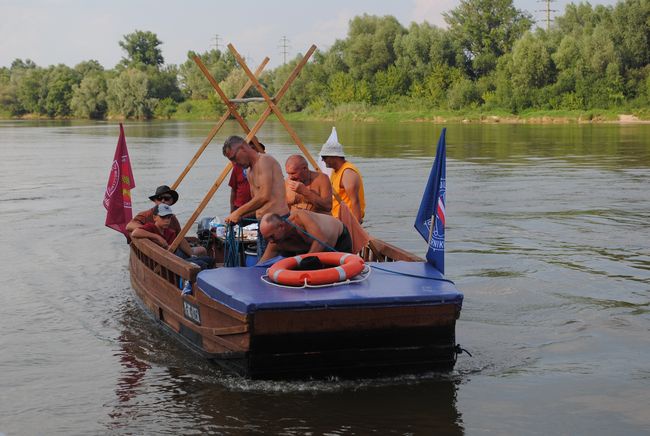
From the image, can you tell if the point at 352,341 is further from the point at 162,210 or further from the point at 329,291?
the point at 162,210

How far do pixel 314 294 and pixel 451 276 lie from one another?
516 centimetres

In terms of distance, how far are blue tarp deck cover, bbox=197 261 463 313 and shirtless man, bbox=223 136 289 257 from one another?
99 cm

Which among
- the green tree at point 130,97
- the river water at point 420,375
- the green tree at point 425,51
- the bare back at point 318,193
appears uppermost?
the green tree at point 425,51

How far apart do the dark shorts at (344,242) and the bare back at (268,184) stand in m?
0.83

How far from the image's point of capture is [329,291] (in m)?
6.57

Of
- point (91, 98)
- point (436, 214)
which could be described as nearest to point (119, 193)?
point (436, 214)

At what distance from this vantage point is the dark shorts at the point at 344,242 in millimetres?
7477

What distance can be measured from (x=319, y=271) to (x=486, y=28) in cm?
7009

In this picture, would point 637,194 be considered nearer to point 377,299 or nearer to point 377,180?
point 377,180

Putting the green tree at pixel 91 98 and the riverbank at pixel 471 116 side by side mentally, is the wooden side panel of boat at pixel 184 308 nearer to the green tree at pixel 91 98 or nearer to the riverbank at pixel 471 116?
the riverbank at pixel 471 116

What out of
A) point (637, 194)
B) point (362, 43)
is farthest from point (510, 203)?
point (362, 43)

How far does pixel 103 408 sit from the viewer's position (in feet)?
22.9

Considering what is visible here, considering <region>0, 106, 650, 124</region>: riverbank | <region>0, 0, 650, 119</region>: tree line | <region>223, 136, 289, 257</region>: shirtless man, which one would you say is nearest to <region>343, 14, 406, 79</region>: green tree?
<region>0, 0, 650, 119</region>: tree line

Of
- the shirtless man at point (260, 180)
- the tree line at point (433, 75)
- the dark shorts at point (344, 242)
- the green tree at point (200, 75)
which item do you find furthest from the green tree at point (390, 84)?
the dark shorts at point (344, 242)
